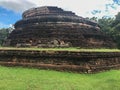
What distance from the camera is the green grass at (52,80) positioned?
7.41 meters

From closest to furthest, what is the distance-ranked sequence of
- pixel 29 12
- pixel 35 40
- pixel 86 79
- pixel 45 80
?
pixel 45 80
pixel 86 79
pixel 35 40
pixel 29 12

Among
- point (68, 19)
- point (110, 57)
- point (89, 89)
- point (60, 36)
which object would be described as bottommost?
point (89, 89)

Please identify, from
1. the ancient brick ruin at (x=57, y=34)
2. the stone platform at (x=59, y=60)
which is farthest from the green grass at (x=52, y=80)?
the ancient brick ruin at (x=57, y=34)

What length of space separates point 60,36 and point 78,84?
7.84 m

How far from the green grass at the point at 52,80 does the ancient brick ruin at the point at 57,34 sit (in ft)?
18.3

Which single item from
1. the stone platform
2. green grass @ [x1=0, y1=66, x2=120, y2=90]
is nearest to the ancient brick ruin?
the stone platform

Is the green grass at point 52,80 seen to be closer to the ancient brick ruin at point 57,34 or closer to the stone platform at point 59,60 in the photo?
the stone platform at point 59,60

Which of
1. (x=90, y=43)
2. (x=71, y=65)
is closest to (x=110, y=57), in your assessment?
(x=71, y=65)

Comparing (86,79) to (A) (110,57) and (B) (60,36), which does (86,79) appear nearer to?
(A) (110,57)

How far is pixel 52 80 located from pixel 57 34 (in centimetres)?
776

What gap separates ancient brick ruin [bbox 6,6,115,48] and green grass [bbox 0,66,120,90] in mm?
5571

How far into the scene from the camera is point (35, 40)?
15.6 meters

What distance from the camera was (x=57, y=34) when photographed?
51.9 ft

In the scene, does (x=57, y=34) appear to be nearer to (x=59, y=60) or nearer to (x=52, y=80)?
(x=59, y=60)
